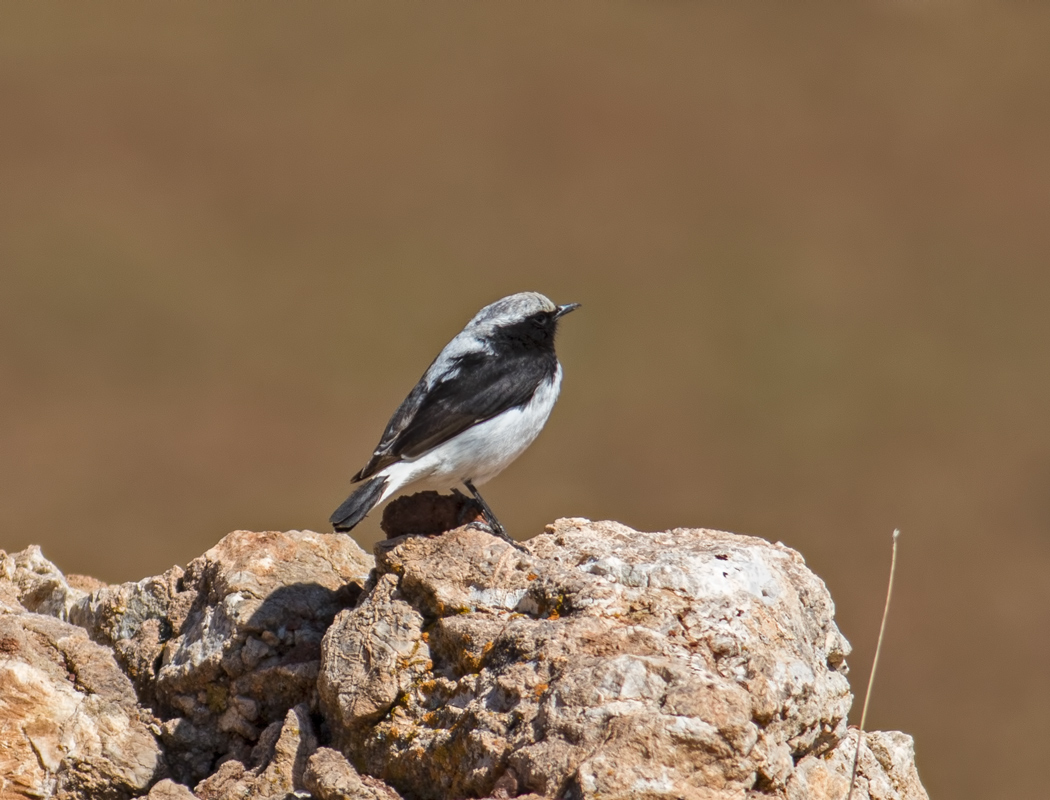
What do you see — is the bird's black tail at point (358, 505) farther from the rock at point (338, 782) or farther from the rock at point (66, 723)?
the rock at point (338, 782)

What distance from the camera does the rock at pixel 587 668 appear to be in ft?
11.7

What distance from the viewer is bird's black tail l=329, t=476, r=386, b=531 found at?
5.34 metres

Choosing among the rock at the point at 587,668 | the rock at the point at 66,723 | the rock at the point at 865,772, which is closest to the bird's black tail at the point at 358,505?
the rock at the point at 587,668

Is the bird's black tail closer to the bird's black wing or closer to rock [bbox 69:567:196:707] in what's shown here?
the bird's black wing

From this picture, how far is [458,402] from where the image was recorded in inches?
231

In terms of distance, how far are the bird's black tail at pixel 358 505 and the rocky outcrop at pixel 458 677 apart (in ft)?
0.57

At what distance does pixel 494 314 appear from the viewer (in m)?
6.46

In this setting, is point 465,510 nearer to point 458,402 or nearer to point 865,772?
point 458,402

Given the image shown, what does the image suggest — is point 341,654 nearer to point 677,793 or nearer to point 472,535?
point 472,535

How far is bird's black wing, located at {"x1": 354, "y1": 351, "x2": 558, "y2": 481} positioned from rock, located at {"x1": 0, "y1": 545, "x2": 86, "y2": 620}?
157 centimetres

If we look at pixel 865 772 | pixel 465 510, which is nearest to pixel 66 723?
pixel 465 510

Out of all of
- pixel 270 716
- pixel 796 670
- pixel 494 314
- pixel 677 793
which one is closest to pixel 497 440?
pixel 494 314

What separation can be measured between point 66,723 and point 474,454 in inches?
83.9

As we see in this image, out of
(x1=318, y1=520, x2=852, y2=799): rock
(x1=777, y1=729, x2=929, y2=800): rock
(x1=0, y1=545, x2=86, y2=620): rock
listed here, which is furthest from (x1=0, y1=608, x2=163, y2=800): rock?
(x1=777, y1=729, x2=929, y2=800): rock
